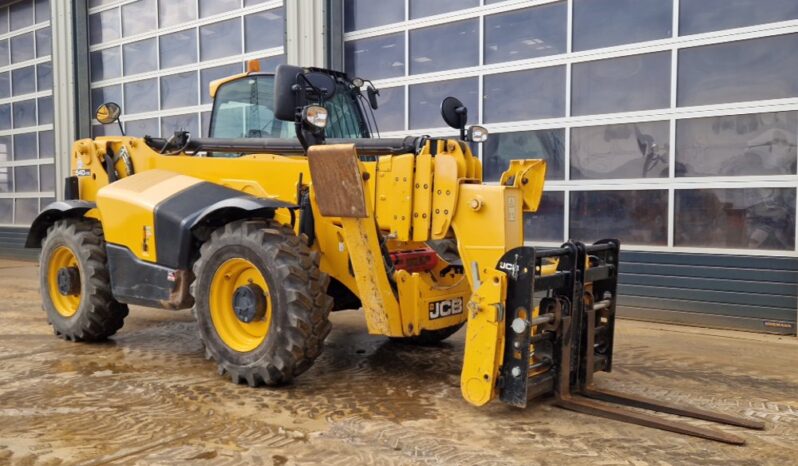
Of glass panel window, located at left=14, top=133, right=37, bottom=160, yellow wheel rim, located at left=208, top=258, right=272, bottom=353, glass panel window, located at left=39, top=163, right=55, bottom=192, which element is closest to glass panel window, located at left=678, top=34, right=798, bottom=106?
yellow wheel rim, located at left=208, top=258, right=272, bottom=353

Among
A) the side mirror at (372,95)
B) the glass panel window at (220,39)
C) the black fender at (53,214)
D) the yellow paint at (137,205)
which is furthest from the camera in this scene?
the glass panel window at (220,39)

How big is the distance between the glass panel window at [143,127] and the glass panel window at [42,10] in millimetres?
3407

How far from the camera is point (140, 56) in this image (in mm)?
12836

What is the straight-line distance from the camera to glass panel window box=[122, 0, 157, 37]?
12.6m

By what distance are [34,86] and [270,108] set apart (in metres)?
11.1

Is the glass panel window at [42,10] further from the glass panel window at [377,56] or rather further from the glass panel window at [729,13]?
the glass panel window at [729,13]

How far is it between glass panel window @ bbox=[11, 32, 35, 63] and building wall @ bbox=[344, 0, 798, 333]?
1015 centimetres

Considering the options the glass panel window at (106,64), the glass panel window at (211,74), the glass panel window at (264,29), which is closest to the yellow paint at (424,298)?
the glass panel window at (264,29)

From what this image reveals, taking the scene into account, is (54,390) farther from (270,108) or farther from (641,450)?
(641,450)

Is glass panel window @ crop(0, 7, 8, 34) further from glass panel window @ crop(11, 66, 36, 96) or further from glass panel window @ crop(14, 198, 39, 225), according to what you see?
glass panel window @ crop(14, 198, 39, 225)

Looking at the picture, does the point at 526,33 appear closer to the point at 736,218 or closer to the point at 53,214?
the point at 736,218

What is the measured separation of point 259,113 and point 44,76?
425 inches

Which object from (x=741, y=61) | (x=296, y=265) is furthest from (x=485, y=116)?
(x=296, y=265)

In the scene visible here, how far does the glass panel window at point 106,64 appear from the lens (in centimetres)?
1325
